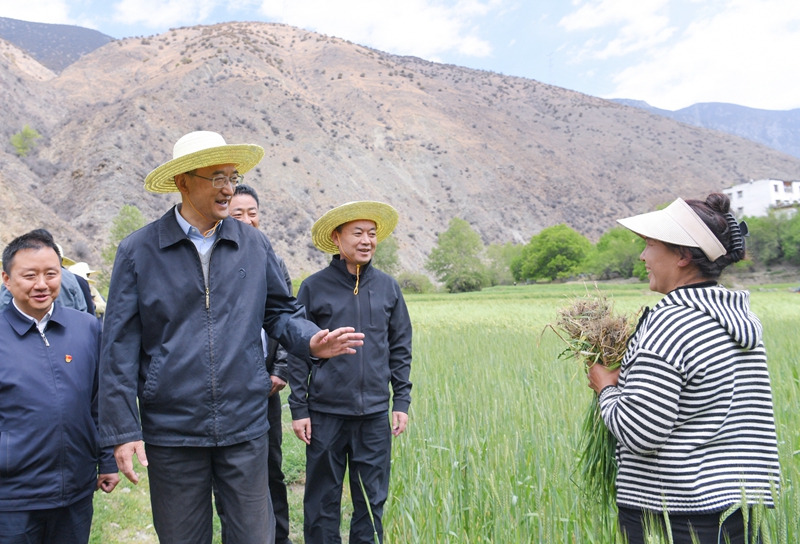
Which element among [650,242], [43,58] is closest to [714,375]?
[650,242]

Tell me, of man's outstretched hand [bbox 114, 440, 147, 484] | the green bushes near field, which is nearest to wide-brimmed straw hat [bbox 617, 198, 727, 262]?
man's outstretched hand [bbox 114, 440, 147, 484]

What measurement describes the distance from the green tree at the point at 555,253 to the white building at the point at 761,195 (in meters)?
23.7

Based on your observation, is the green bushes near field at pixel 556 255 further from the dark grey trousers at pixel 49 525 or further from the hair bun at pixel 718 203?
the dark grey trousers at pixel 49 525

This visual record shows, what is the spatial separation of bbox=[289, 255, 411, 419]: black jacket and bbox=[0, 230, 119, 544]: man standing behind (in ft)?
3.32

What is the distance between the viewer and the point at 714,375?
1853 mm

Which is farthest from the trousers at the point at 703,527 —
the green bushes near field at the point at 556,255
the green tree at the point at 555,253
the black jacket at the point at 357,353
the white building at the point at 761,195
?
the white building at the point at 761,195

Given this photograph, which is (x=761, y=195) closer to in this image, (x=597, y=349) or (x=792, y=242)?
(x=792, y=242)

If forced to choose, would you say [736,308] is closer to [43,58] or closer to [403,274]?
[403,274]

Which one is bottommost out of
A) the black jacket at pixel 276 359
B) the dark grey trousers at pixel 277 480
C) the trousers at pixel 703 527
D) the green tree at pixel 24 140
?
the dark grey trousers at pixel 277 480

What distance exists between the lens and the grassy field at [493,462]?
2357 millimetres

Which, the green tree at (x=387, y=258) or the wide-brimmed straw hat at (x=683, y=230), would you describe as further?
the green tree at (x=387, y=258)

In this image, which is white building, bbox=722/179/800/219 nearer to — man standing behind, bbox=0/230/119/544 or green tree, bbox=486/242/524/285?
green tree, bbox=486/242/524/285

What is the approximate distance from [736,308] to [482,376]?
4.20 m

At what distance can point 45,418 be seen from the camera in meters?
2.57
